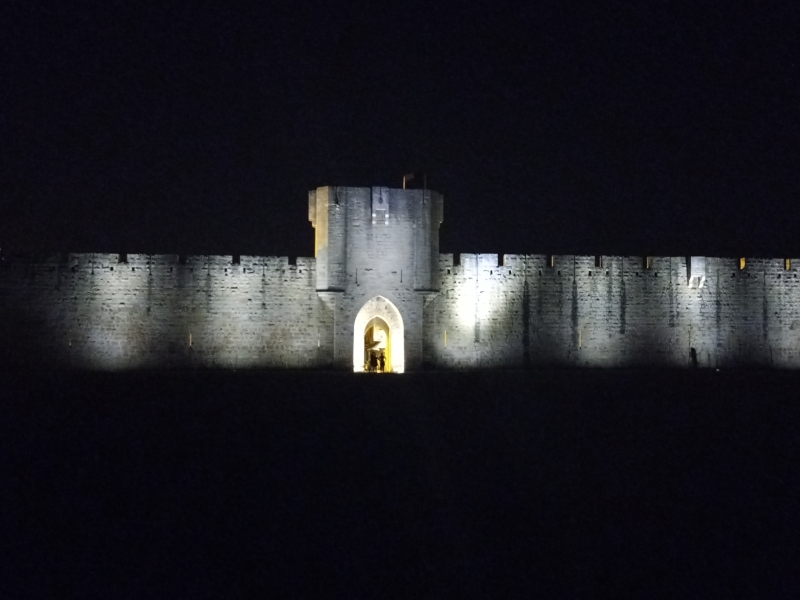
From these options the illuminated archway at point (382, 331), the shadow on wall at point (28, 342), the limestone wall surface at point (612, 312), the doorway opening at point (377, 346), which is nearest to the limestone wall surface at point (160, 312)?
the shadow on wall at point (28, 342)

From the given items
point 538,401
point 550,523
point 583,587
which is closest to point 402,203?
point 538,401

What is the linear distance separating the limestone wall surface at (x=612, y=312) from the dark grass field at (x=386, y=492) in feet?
14.4

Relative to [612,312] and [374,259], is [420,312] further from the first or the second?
[612,312]

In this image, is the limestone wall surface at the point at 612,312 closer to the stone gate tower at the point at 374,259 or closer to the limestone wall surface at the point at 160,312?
A: the stone gate tower at the point at 374,259

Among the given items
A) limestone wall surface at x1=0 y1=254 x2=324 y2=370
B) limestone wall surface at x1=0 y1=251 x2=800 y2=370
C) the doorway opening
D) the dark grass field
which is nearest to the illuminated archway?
the doorway opening

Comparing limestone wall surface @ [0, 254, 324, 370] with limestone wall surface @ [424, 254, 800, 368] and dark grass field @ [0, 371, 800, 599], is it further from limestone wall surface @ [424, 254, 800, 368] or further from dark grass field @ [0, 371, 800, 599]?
limestone wall surface @ [424, 254, 800, 368]

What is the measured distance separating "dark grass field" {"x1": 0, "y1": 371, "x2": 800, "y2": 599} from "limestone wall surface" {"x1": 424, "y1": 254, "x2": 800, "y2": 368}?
439 cm

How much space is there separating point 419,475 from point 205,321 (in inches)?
344

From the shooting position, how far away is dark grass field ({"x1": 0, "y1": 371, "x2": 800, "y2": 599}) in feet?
45.2

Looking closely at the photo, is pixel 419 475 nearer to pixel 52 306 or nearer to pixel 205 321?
pixel 205 321

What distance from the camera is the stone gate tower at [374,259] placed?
22.4 m

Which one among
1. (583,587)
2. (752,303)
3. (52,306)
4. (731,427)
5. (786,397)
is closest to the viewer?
(583,587)

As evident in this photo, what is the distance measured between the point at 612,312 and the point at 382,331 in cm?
601

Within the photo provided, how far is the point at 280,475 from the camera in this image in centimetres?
1551
